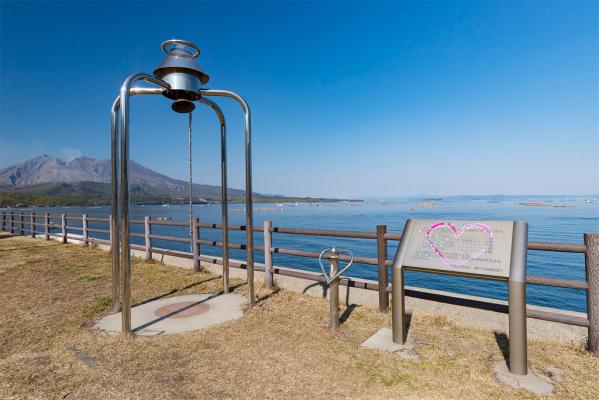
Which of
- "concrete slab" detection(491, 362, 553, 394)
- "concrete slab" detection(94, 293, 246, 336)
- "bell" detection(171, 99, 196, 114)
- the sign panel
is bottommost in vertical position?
"concrete slab" detection(94, 293, 246, 336)

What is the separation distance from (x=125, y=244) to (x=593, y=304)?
5271mm

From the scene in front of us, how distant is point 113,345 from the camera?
383 cm

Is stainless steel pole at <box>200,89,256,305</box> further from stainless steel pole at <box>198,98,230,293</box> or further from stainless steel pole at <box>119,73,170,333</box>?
stainless steel pole at <box>119,73,170,333</box>

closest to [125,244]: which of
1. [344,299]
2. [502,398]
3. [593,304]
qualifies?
[344,299]

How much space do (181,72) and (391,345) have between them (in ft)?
14.5

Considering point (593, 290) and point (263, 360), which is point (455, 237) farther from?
point (263, 360)

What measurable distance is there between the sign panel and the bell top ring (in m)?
3.59

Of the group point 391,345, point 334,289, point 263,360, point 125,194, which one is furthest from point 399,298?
point 125,194

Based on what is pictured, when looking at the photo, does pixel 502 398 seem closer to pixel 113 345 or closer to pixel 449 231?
pixel 449 231

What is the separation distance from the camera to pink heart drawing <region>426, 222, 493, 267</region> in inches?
133

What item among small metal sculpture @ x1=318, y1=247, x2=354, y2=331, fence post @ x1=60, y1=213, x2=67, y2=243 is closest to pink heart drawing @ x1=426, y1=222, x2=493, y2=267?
small metal sculpture @ x1=318, y1=247, x2=354, y2=331

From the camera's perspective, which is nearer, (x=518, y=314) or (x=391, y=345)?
(x=518, y=314)

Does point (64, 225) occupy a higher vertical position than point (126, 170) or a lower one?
lower

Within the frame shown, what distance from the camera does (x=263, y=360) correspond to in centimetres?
345
